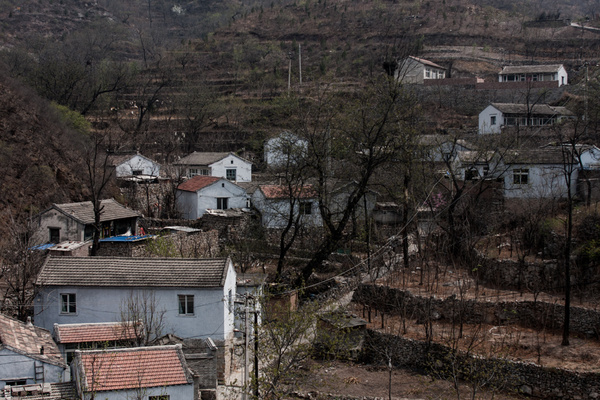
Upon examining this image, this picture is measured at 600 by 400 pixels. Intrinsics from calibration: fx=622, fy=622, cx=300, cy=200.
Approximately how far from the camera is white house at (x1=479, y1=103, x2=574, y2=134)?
40703mm

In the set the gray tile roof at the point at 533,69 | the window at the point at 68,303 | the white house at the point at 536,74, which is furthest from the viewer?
the gray tile roof at the point at 533,69

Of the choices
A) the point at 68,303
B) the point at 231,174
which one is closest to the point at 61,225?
the point at 68,303

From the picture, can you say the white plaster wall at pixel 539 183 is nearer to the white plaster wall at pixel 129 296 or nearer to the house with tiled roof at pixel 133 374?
the white plaster wall at pixel 129 296

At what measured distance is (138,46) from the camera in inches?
3649

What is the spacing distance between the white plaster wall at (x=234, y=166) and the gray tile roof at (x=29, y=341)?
2529 centimetres

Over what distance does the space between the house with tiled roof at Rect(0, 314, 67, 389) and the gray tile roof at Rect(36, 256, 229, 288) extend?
8.89ft

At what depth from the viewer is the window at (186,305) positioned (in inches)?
644

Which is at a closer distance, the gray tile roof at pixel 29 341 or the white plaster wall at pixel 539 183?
the gray tile roof at pixel 29 341

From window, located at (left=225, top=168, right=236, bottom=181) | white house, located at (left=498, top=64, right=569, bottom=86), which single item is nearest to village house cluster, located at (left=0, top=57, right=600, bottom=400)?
window, located at (left=225, top=168, right=236, bottom=181)

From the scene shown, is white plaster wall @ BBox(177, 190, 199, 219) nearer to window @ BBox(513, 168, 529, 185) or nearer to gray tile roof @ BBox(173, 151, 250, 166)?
gray tile roof @ BBox(173, 151, 250, 166)

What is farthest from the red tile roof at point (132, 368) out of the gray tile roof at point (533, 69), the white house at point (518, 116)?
the gray tile roof at point (533, 69)

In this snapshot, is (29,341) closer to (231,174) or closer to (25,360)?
(25,360)

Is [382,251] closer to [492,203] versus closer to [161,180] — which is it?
[492,203]

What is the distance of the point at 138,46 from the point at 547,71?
203ft
